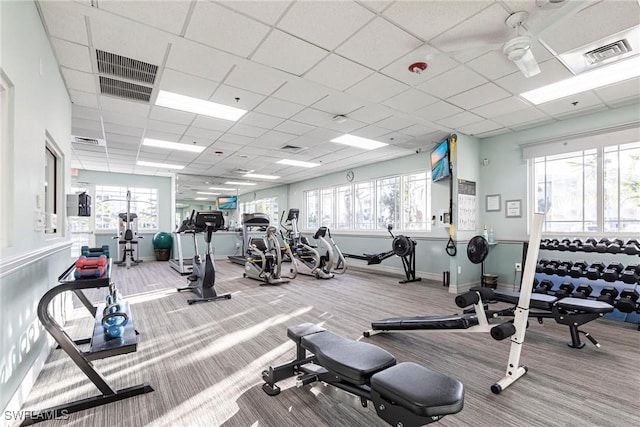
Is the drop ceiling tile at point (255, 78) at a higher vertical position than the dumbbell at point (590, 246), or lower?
higher

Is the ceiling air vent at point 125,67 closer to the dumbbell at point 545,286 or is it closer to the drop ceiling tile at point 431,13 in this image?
the drop ceiling tile at point 431,13

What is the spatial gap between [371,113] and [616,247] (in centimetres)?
372

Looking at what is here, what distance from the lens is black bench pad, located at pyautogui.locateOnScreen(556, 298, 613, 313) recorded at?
2.95 metres

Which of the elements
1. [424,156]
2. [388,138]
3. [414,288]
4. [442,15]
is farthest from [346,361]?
[424,156]

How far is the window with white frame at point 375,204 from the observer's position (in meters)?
7.41

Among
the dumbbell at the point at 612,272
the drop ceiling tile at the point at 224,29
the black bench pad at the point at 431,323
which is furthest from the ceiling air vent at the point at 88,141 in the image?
the dumbbell at the point at 612,272

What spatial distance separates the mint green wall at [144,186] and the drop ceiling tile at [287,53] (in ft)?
28.2

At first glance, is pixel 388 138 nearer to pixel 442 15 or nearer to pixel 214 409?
pixel 442 15

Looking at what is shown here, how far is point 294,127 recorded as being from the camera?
5379 millimetres

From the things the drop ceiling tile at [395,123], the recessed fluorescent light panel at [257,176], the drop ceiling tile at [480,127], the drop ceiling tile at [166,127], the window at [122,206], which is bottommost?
the window at [122,206]

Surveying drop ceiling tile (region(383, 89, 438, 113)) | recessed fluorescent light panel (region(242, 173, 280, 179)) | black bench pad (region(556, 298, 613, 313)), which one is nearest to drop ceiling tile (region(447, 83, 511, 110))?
drop ceiling tile (region(383, 89, 438, 113))

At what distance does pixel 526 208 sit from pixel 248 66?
203 inches

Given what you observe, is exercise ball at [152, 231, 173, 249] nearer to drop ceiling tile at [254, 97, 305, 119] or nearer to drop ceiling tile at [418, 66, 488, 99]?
drop ceiling tile at [254, 97, 305, 119]

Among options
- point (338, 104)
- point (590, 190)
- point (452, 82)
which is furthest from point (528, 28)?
Answer: point (590, 190)
